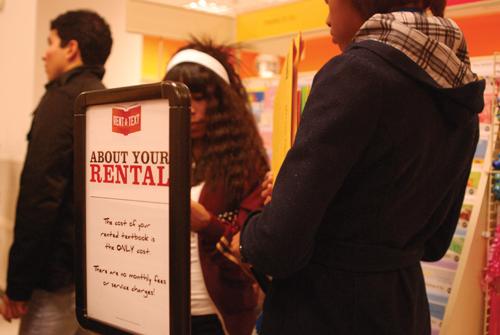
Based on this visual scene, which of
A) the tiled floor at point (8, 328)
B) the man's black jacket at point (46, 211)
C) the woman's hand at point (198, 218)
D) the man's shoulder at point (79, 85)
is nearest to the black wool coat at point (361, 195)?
the woman's hand at point (198, 218)

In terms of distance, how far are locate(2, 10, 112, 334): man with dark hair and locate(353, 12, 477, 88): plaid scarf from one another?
4.00 feet

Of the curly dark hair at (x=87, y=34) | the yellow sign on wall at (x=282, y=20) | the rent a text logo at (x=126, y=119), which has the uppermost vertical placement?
the yellow sign on wall at (x=282, y=20)

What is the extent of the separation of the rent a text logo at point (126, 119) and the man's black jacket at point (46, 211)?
2.60 ft

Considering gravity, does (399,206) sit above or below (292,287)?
above

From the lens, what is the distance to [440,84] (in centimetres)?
88

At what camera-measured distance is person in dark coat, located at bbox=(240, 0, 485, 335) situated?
0.82 m

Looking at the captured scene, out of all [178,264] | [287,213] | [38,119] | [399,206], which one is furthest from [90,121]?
[38,119]

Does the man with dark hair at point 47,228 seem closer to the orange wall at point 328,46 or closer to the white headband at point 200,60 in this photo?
the white headband at point 200,60

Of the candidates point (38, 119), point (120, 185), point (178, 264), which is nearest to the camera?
point (178, 264)

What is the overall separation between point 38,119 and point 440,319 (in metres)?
1.58

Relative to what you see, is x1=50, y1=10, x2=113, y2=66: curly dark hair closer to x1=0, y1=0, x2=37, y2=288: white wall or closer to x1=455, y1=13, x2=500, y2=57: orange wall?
x1=0, y1=0, x2=37, y2=288: white wall

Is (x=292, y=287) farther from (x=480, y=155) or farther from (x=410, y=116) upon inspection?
(x=480, y=155)

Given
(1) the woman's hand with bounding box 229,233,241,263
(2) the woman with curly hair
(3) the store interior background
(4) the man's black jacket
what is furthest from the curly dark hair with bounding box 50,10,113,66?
(1) the woman's hand with bounding box 229,233,241,263

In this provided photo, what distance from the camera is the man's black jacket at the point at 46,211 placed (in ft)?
5.72
